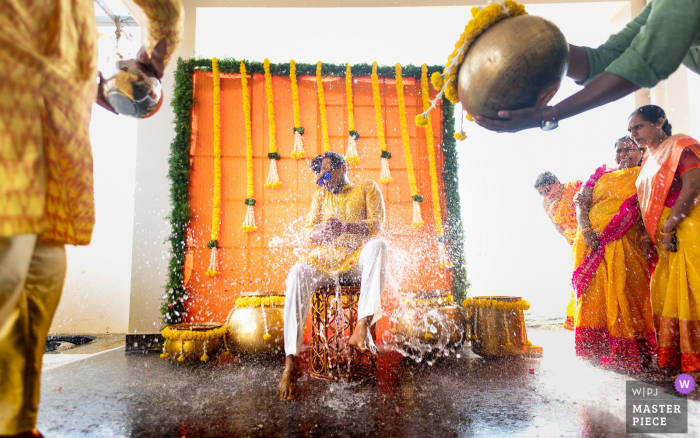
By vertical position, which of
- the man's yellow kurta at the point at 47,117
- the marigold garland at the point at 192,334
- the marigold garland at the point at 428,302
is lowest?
the marigold garland at the point at 192,334

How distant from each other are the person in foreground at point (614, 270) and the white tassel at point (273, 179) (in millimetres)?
3450

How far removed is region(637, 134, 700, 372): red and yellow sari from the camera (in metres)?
3.03

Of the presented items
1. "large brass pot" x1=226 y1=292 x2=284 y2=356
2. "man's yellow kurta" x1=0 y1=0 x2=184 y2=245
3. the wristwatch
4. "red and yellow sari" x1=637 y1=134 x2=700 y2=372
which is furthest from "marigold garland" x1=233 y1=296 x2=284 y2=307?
"red and yellow sari" x1=637 y1=134 x2=700 y2=372

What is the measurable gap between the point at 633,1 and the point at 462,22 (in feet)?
7.75

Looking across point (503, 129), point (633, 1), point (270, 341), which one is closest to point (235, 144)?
point (270, 341)

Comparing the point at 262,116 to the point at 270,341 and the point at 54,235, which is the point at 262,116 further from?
the point at 54,235

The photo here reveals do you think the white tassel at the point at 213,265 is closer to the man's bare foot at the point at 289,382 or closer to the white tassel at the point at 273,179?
the white tassel at the point at 273,179

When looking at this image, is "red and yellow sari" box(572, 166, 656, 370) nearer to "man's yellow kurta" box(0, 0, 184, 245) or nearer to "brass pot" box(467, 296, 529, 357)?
"brass pot" box(467, 296, 529, 357)

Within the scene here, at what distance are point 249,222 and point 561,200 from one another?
400cm

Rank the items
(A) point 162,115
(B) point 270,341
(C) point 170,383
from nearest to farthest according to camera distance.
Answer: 1. (C) point 170,383
2. (B) point 270,341
3. (A) point 162,115

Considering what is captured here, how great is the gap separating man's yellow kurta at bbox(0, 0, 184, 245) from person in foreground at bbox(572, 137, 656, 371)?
4.10 meters

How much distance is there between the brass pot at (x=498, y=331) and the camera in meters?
3.96

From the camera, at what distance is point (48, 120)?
111 cm

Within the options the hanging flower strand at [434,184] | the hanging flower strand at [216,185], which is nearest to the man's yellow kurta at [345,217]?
the hanging flower strand at [434,184]
